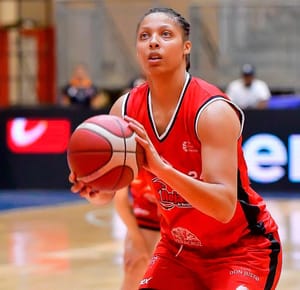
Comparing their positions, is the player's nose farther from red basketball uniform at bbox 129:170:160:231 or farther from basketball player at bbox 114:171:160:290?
red basketball uniform at bbox 129:170:160:231

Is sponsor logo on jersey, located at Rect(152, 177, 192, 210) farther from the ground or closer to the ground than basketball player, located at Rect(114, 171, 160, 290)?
farther from the ground

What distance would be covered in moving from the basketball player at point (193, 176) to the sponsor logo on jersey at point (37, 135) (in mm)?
8900

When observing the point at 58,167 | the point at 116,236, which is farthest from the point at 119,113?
the point at 58,167

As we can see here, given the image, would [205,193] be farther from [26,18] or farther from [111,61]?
[26,18]

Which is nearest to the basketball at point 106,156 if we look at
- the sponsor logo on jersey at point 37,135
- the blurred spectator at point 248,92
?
the sponsor logo on jersey at point 37,135

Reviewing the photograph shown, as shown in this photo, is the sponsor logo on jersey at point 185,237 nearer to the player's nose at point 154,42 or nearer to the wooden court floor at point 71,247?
the player's nose at point 154,42

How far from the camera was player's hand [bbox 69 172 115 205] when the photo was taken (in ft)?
11.9

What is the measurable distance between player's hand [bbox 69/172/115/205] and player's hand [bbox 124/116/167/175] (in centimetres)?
28

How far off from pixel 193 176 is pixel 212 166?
189 mm

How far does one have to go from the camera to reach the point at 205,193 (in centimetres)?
353

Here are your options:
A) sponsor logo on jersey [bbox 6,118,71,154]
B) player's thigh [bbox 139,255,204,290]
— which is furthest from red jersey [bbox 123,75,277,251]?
sponsor logo on jersey [bbox 6,118,71,154]

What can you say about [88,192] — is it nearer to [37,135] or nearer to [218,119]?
[218,119]

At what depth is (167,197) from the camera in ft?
12.7

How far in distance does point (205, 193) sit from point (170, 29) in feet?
2.40
